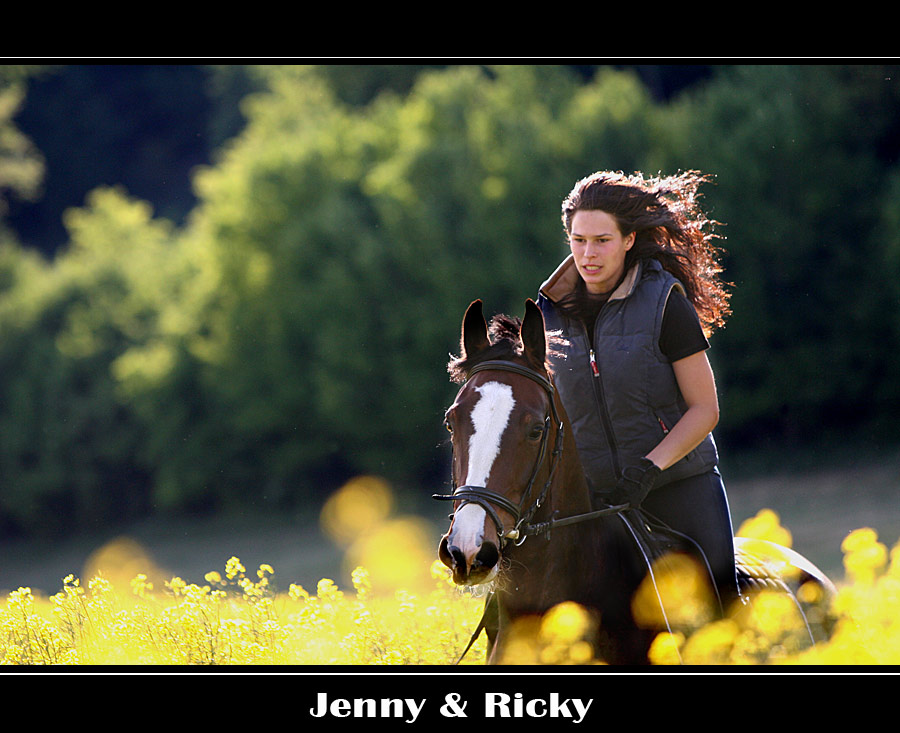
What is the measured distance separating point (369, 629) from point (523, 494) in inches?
107

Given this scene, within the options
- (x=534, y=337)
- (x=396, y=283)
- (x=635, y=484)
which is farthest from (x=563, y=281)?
(x=396, y=283)

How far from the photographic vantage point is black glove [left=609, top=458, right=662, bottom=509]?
194 inches

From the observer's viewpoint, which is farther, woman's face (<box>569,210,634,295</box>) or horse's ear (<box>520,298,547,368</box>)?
woman's face (<box>569,210,634,295</box>)

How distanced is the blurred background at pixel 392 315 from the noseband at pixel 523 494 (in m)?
14.8

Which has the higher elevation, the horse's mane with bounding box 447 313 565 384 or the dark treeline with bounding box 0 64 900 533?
the dark treeline with bounding box 0 64 900 533

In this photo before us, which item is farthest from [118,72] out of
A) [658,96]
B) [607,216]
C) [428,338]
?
[607,216]

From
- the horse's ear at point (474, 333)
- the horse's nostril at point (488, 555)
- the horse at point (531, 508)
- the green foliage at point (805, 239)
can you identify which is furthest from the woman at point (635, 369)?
the green foliage at point (805, 239)

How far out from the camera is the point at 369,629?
6824mm

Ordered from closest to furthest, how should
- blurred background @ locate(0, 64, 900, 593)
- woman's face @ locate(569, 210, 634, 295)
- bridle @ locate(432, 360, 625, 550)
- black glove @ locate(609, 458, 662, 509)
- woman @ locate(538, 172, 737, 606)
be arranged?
bridle @ locate(432, 360, 625, 550), black glove @ locate(609, 458, 662, 509), woman @ locate(538, 172, 737, 606), woman's face @ locate(569, 210, 634, 295), blurred background @ locate(0, 64, 900, 593)

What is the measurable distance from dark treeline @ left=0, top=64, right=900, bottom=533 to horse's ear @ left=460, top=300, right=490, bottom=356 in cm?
2103

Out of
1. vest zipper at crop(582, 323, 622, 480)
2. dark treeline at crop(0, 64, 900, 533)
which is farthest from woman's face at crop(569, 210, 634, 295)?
dark treeline at crop(0, 64, 900, 533)

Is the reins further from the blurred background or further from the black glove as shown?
the blurred background

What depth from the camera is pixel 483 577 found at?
164 inches

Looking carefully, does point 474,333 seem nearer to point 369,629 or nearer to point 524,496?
point 524,496
